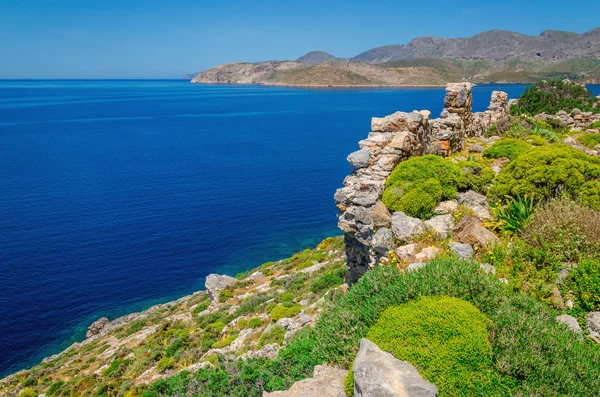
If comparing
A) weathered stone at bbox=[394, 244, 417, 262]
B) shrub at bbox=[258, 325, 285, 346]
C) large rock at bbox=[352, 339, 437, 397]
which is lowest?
shrub at bbox=[258, 325, 285, 346]

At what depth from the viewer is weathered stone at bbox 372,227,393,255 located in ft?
47.2

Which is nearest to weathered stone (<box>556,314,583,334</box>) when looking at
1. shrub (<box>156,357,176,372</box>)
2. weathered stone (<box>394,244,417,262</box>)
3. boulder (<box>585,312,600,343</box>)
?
boulder (<box>585,312,600,343</box>)

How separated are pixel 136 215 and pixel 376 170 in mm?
49955

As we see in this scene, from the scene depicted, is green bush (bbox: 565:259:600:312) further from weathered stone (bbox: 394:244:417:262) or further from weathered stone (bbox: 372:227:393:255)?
weathered stone (bbox: 372:227:393:255)

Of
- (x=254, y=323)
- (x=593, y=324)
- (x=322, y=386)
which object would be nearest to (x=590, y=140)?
(x=593, y=324)

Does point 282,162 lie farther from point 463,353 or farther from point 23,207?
point 463,353

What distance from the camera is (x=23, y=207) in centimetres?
5903

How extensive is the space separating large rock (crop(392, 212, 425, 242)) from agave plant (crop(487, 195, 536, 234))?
2.53m

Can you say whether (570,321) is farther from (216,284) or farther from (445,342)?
(216,284)

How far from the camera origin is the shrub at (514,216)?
44.5ft

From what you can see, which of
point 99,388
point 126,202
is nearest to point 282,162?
point 126,202

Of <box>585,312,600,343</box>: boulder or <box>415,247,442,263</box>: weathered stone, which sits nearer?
<box>585,312,600,343</box>: boulder

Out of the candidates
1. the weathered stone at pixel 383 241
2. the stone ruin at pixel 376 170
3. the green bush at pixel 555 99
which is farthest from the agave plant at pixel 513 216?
the green bush at pixel 555 99

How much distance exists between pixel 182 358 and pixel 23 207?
172 feet
